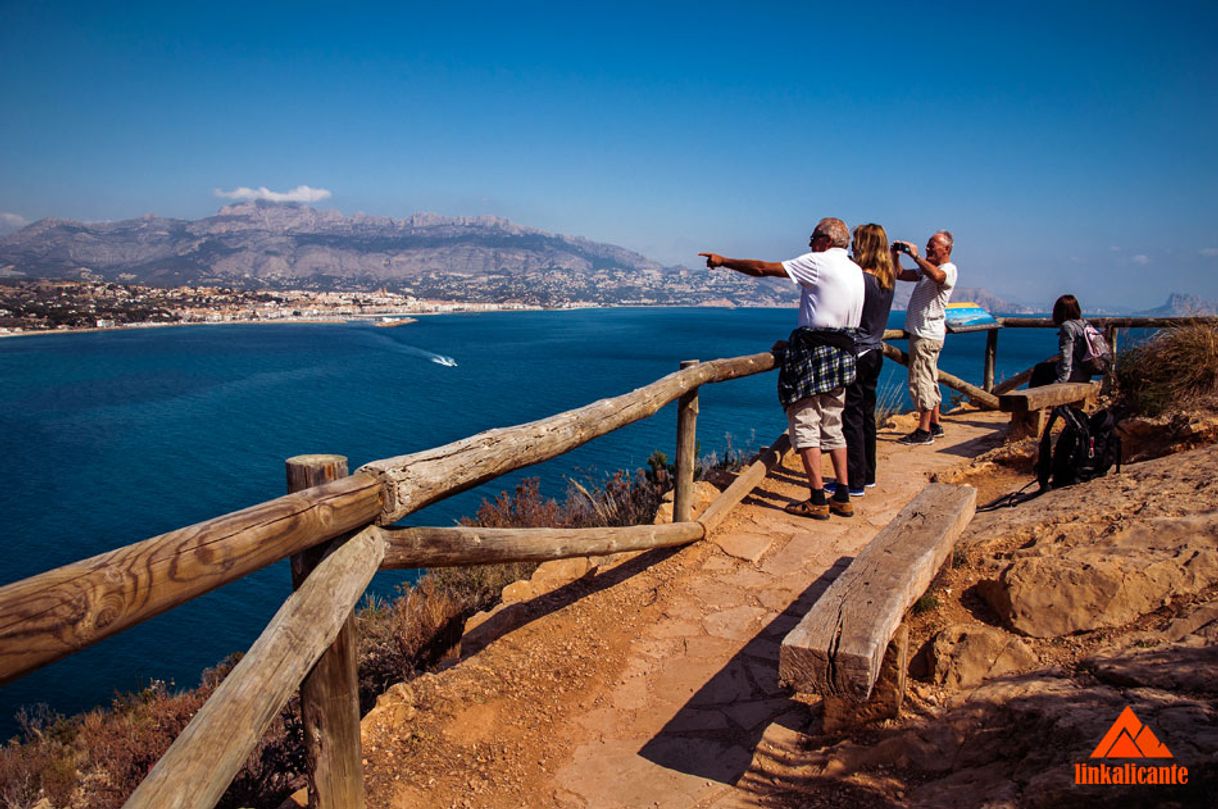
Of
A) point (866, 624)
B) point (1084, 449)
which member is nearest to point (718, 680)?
point (866, 624)

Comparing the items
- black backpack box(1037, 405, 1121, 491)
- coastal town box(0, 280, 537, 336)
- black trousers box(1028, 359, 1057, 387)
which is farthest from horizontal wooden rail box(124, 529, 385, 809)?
coastal town box(0, 280, 537, 336)

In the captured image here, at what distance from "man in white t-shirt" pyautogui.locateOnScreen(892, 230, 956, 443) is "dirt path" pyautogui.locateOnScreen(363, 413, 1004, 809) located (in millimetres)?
2548

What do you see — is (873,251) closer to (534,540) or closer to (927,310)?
(927,310)

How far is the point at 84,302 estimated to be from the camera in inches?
3388

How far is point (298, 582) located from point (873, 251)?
4.28m

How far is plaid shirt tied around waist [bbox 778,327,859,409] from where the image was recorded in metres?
4.56

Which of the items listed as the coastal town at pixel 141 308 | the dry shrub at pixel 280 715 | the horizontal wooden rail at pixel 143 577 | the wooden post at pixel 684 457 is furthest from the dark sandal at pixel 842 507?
the coastal town at pixel 141 308

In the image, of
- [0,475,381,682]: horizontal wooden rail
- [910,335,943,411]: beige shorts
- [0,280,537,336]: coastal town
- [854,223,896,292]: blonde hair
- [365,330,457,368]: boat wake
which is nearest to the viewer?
[0,475,381,682]: horizontal wooden rail

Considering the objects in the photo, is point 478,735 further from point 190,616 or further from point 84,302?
point 84,302

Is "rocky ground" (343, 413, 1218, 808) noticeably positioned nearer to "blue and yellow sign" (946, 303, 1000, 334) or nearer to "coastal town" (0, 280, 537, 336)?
"blue and yellow sign" (946, 303, 1000, 334)

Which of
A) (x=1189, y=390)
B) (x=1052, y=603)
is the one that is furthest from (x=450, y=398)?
(x=1052, y=603)

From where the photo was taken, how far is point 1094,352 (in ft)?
21.0

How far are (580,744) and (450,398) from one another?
31.9 metres

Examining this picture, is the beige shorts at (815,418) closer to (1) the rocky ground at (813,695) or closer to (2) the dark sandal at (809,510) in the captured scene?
(2) the dark sandal at (809,510)
